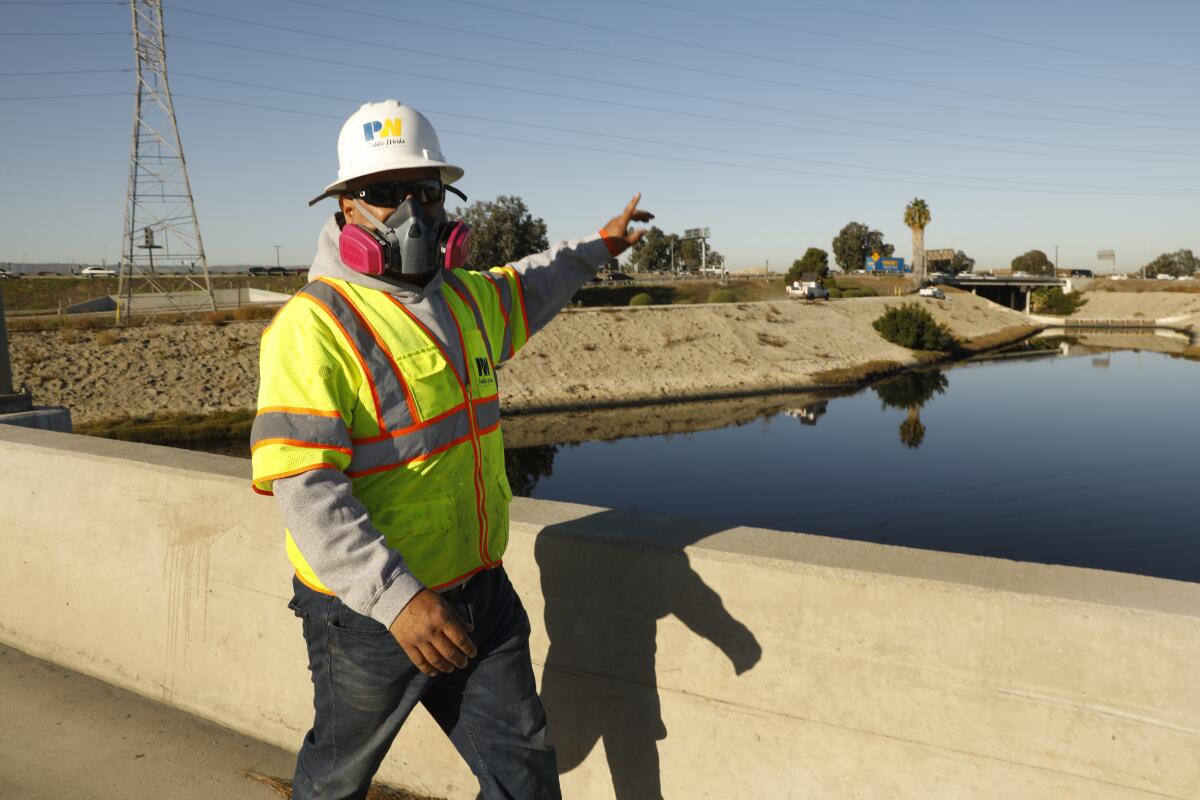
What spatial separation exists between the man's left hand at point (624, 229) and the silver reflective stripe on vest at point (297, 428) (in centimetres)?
135

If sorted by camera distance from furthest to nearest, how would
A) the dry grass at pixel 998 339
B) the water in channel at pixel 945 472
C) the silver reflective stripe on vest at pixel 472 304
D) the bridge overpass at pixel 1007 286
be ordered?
1. the bridge overpass at pixel 1007 286
2. the dry grass at pixel 998 339
3. the water in channel at pixel 945 472
4. the silver reflective stripe on vest at pixel 472 304

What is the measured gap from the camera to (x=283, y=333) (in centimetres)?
208

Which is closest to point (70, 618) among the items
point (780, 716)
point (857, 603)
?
point (780, 716)

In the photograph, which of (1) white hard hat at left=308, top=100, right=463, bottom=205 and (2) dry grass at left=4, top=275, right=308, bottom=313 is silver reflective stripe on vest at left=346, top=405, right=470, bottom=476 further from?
(2) dry grass at left=4, top=275, right=308, bottom=313

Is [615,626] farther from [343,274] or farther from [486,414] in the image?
[343,274]

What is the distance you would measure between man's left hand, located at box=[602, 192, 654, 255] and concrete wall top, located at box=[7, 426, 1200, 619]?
968 millimetres

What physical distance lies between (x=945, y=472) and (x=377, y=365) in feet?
96.9

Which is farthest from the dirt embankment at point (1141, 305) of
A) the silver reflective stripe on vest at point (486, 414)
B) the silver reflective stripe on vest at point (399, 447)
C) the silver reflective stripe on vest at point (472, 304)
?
the silver reflective stripe on vest at point (399, 447)

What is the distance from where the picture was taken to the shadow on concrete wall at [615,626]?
280 centimetres

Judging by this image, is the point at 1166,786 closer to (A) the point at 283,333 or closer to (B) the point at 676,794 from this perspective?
(B) the point at 676,794

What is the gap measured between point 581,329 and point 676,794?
4465 centimetres

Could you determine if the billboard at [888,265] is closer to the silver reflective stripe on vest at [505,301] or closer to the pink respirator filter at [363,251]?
→ the silver reflective stripe on vest at [505,301]

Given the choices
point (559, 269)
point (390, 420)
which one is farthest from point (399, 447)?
point (559, 269)

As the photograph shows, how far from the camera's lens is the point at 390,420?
214cm
